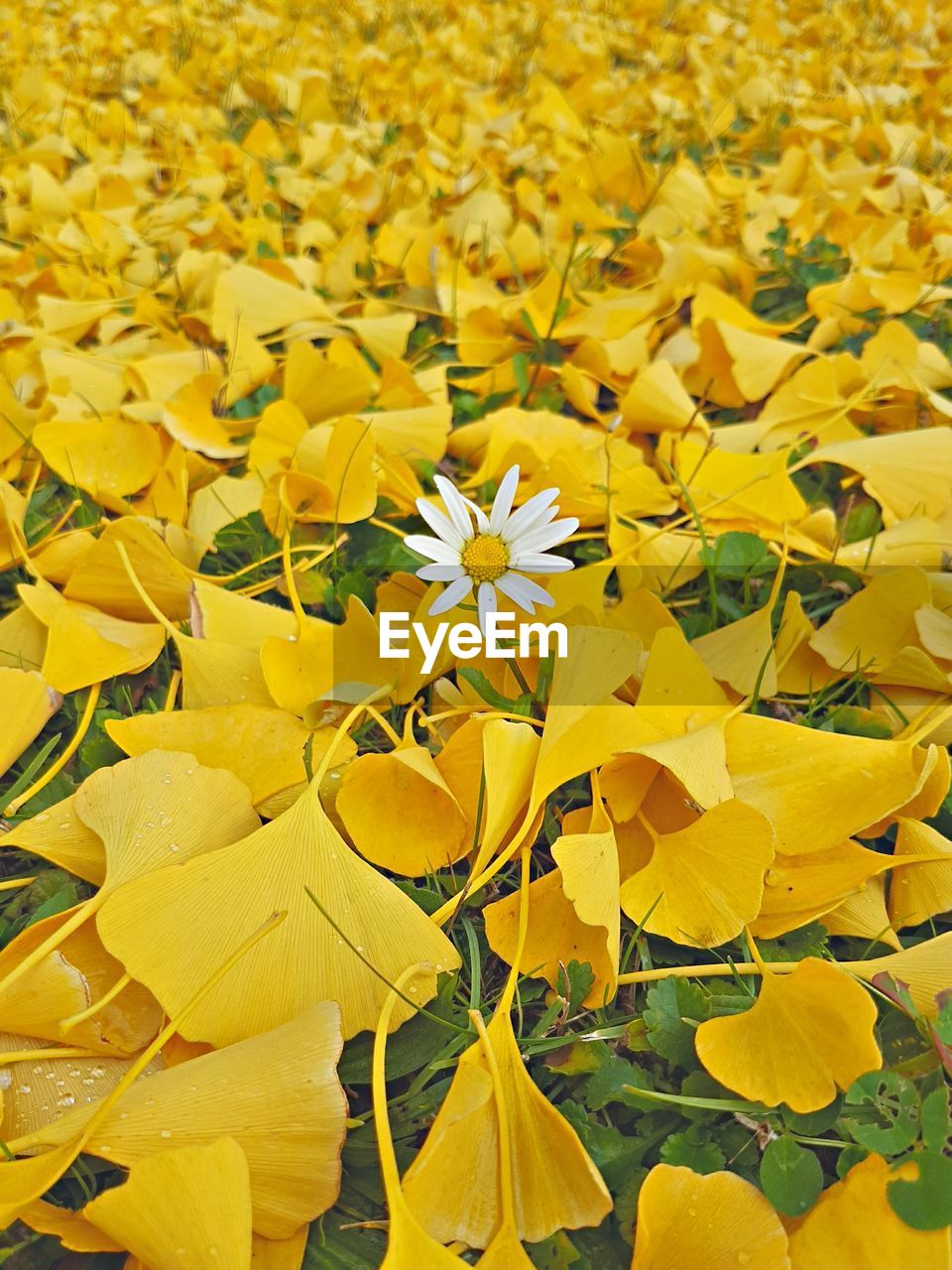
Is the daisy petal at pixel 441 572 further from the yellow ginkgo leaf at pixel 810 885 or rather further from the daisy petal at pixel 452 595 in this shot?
the yellow ginkgo leaf at pixel 810 885

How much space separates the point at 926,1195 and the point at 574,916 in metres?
0.18

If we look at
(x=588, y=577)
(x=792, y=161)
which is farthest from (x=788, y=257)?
(x=588, y=577)

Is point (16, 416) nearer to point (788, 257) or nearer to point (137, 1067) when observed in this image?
point (137, 1067)

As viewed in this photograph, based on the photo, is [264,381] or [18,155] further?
[18,155]

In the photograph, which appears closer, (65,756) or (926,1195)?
(926,1195)

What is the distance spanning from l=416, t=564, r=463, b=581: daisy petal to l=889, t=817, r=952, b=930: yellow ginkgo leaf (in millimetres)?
281

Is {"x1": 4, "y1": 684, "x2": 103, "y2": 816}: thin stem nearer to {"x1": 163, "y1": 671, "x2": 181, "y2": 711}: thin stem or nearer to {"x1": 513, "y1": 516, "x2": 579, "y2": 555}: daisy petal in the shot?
{"x1": 163, "y1": 671, "x2": 181, "y2": 711}: thin stem

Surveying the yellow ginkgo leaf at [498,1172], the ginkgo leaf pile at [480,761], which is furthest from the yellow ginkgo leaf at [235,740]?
the yellow ginkgo leaf at [498,1172]

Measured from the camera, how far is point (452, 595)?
58 centimetres

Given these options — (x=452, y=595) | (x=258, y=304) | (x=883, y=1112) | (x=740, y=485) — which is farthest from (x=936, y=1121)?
(x=258, y=304)

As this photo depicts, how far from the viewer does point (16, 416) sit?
84 centimetres

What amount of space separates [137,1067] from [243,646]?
0.28 meters

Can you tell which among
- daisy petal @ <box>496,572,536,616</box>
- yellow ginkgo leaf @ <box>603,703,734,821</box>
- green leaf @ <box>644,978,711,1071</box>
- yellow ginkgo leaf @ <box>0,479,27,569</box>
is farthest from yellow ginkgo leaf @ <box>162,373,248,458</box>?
green leaf @ <box>644,978,711,1071</box>

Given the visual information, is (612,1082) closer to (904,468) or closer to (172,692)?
(172,692)
